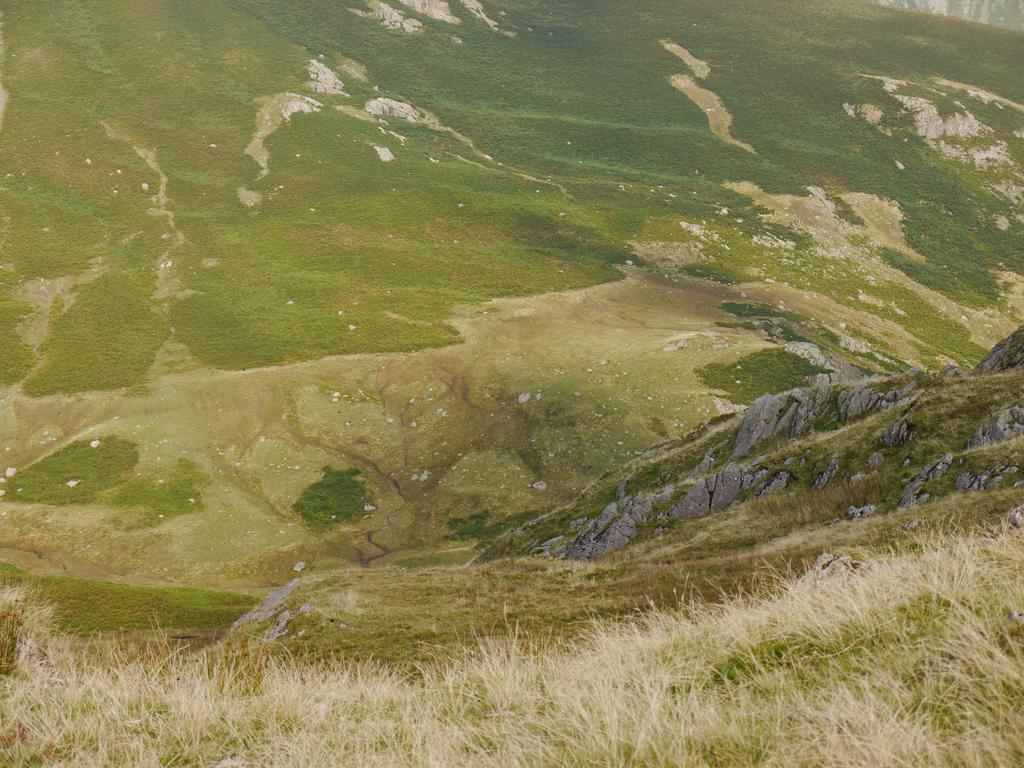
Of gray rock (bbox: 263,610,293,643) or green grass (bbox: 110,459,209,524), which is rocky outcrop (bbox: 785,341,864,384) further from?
gray rock (bbox: 263,610,293,643)

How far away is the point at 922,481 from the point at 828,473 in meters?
4.70

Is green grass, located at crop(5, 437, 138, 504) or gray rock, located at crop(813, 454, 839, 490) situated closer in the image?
gray rock, located at crop(813, 454, 839, 490)

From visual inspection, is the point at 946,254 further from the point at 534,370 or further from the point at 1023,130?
the point at 534,370

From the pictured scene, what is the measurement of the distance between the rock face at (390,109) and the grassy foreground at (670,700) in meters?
143

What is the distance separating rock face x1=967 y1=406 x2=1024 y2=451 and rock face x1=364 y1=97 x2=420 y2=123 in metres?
135

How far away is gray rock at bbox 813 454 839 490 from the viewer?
23.4 m

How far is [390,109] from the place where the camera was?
14012 centimetres

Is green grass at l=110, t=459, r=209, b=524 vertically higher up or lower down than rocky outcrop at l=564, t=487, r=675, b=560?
lower down

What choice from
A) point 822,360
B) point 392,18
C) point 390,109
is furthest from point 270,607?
point 392,18

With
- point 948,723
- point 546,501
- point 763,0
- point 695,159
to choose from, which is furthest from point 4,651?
point 763,0

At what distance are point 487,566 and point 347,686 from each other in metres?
18.4

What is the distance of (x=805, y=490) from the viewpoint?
24.0 meters

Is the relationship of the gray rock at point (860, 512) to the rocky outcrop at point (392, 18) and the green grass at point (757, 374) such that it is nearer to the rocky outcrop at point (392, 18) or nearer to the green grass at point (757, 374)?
the green grass at point (757, 374)

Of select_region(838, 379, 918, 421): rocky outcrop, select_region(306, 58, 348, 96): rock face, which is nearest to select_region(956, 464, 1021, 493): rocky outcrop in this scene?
select_region(838, 379, 918, 421): rocky outcrop
